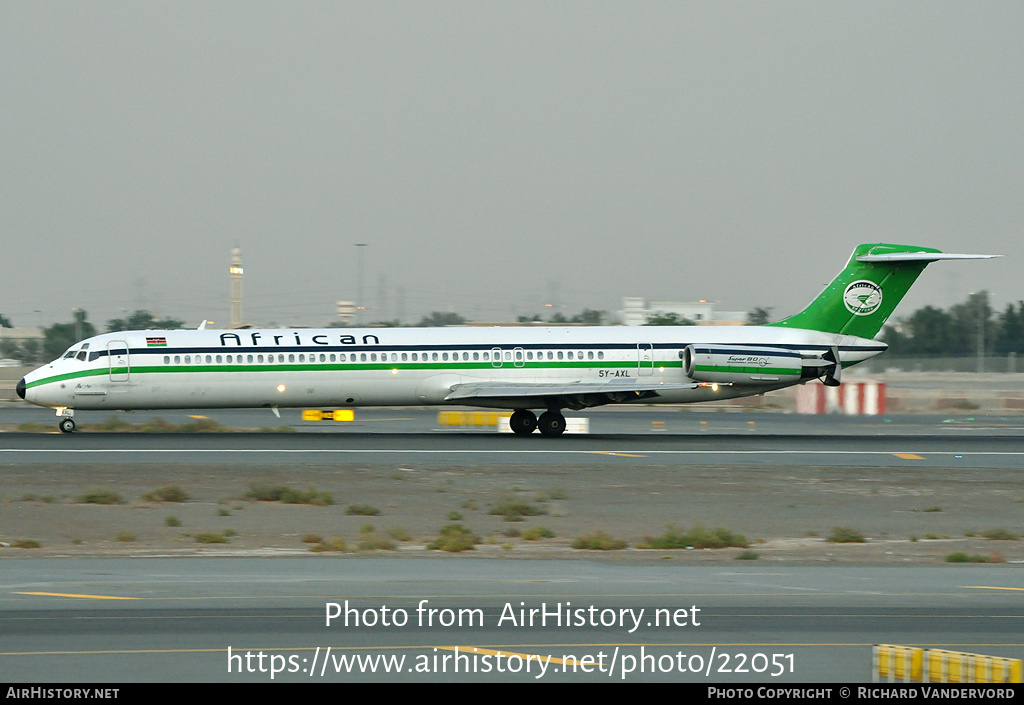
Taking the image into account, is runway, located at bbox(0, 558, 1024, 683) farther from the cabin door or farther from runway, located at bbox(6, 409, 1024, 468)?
the cabin door

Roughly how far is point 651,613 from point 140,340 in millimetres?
26093

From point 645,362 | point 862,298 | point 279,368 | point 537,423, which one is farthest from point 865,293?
point 279,368

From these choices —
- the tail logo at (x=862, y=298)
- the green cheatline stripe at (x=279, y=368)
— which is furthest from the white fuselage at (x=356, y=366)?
the tail logo at (x=862, y=298)

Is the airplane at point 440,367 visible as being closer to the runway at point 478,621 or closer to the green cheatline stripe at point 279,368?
the green cheatline stripe at point 279,368

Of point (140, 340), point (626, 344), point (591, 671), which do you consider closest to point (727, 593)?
point (591, 671)

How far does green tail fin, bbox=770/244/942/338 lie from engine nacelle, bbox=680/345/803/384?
2075 millimetres

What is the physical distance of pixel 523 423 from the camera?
35.1 m

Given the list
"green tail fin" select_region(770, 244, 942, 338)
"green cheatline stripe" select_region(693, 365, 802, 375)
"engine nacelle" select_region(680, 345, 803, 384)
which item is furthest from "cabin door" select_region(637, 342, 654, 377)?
"green tail fin" select_region(770, 244, 942, 338)

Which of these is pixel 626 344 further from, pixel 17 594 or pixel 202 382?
pixel 17 594

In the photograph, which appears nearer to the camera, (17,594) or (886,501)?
(17,594)

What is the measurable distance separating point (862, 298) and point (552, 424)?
1132cm

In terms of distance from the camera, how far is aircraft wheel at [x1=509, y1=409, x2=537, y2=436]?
3506 cm

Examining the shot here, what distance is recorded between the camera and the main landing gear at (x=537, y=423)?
34438 mm

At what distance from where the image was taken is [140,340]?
3341 cm
